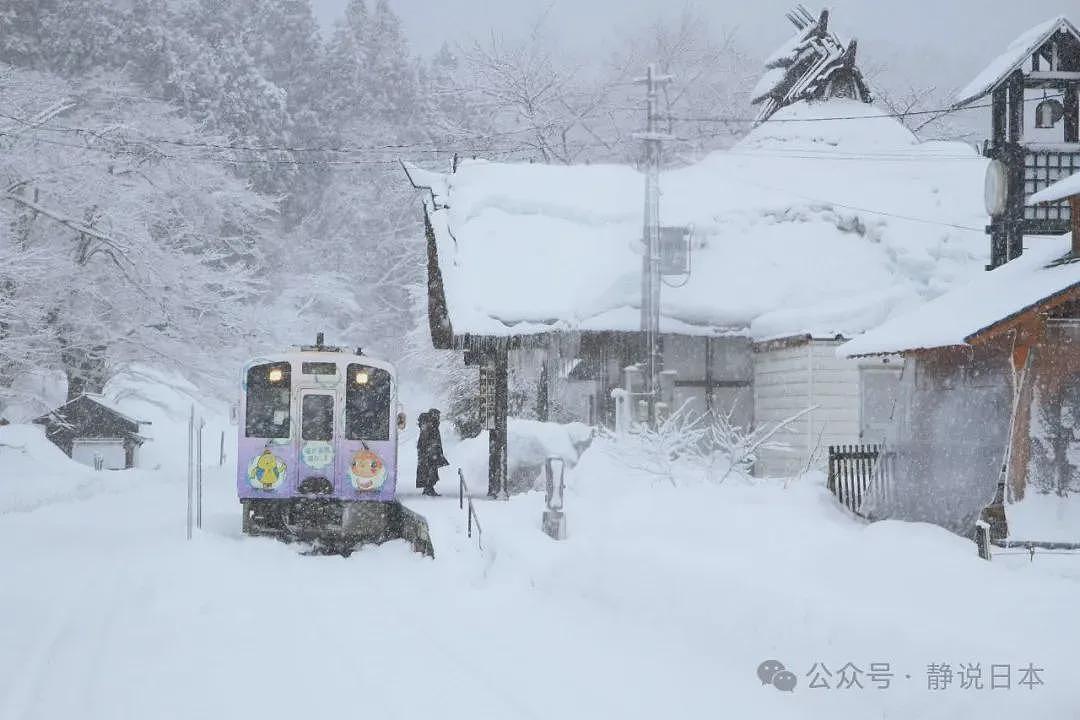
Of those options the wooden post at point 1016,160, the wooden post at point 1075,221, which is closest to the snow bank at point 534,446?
the wooden post at point 1016,160

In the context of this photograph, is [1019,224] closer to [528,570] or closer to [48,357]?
[528,570]

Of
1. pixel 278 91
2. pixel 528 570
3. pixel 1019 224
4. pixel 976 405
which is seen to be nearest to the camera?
pixel 528 570

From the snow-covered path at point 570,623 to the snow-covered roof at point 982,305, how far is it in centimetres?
202

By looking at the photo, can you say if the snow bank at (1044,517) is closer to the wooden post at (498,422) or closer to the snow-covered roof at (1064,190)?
the snow-covered roof at (1064,190)

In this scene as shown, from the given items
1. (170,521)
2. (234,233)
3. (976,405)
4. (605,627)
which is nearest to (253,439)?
(170,521)

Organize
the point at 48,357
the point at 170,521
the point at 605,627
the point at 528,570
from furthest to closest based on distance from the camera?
the point at 48,357 < the point at 170,521 < the point at 528,570 < the point at 605,627

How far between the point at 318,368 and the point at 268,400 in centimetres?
86

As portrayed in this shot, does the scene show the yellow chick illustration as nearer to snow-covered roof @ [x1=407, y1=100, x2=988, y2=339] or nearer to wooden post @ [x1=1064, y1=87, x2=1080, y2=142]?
snow-covered roof @ [x1=407, y1=100, x2=988, y2=339]

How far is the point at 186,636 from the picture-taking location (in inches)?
343

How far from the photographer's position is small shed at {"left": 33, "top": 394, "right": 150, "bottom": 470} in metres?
29.8

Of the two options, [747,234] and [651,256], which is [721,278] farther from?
[651,256]

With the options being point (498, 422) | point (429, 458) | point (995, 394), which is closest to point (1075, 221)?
point (995, 394)

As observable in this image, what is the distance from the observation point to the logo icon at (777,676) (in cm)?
651

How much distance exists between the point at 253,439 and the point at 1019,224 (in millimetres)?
11260
